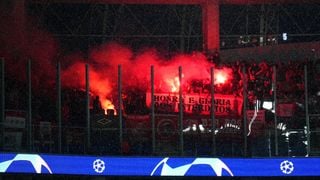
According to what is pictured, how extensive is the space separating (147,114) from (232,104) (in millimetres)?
2083

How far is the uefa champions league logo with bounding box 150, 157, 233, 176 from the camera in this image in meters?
13.4

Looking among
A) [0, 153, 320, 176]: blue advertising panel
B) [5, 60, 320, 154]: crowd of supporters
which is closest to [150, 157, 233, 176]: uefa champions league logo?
[0, 153, 320, 176]: blue advertising panel

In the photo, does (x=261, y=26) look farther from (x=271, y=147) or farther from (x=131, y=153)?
(x=131, y=153)

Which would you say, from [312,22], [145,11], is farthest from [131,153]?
[312,22]

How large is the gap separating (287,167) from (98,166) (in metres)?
4.00

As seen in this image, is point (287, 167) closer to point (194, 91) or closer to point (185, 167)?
point (185, 167)

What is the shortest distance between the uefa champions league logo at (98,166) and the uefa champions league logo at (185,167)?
3.43ft

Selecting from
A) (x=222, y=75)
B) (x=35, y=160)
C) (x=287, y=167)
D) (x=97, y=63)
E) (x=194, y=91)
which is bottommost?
(x=287, y=167)

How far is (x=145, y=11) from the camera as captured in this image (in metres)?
20.0

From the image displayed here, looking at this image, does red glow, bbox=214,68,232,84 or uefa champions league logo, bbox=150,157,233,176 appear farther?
red glow, bbox=214,68,232,84

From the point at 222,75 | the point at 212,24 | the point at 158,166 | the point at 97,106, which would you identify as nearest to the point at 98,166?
the point at 158,166

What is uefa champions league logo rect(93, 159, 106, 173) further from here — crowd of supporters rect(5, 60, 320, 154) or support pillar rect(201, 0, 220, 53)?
support pillar rect(201, 0, 220, 53)

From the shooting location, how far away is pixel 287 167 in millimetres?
13469

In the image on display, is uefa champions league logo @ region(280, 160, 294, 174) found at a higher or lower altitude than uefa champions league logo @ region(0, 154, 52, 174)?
lower
